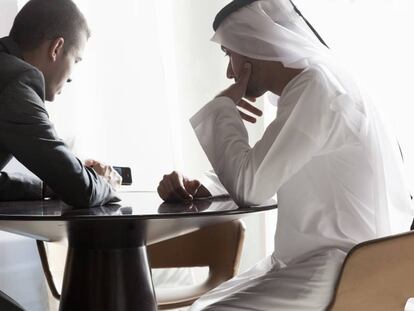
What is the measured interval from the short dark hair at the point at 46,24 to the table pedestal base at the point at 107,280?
0.63 meters

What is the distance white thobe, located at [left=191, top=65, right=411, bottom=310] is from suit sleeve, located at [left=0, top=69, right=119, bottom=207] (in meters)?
0.33

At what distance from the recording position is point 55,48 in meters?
1.90

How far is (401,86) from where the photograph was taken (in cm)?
245

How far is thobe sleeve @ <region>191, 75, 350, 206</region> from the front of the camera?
1430 mm

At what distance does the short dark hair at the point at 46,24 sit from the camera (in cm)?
188

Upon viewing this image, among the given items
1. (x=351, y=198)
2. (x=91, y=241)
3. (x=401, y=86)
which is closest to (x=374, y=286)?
(x=351, y=198)

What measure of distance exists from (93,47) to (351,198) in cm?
190

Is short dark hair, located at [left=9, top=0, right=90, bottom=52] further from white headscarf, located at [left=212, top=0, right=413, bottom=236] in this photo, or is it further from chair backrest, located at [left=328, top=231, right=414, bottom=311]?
chair backrest, located at [left=328, top=231, right=414, bottom=311]

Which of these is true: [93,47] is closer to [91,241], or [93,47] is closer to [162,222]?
[91,241]

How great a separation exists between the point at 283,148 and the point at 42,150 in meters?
0.56

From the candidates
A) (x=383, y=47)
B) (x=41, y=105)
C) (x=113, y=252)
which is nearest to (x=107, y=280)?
(x=113, y=252)

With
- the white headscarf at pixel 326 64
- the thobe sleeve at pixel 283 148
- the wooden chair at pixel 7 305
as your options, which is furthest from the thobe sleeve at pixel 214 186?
the wooden chair at pixel 7 305

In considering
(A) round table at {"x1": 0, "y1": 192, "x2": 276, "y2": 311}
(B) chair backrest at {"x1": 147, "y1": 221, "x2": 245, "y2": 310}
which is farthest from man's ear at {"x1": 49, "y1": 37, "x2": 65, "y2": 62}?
(B) chair backrest at {"x1": 147, "y1": 221, "x2": 245, "y2": 310}

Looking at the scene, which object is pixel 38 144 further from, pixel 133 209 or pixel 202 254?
pixel 202 254
